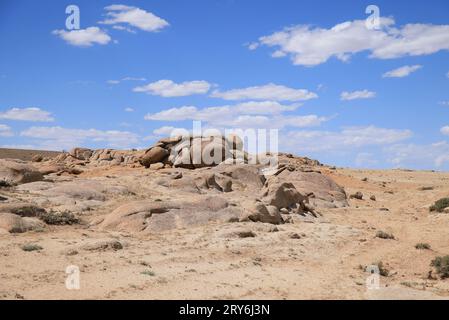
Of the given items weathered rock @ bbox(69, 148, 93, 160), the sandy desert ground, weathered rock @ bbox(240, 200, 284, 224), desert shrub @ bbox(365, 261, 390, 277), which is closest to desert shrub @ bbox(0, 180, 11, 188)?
the sandy desert ground

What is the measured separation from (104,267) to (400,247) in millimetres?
11548

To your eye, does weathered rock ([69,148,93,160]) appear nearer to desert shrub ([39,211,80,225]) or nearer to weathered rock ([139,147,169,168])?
weathered rock ([139,147,169,168])

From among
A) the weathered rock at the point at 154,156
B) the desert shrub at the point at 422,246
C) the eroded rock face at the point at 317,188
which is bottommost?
the desert shrub at the point at 422,246

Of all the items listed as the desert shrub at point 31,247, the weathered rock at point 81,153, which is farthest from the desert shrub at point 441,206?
the weathered rock at point 81,153

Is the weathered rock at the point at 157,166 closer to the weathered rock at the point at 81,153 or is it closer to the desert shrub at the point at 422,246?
the desert shrub at the point at 422,246

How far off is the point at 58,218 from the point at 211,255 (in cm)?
781

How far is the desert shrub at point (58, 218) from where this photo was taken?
66.1ft

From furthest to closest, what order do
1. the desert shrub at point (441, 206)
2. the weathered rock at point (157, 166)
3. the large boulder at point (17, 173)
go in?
the weathered rock at point (157, 166)
the large boulder at point (17, 173)
the desert shrub at point (441, 206)

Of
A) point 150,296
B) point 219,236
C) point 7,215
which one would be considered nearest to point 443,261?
point 219,236

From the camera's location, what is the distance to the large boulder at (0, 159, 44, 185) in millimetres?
30125

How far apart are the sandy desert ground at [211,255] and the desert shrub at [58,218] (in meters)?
0.31

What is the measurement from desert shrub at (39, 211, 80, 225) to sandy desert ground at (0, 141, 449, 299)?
1.03 ft

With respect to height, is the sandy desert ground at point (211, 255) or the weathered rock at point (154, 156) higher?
the weathered rock at point (154, 156)
